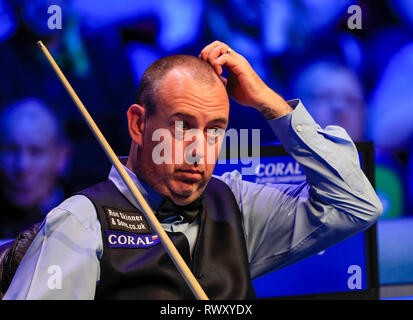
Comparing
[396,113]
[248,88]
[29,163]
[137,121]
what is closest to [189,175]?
[137,121]

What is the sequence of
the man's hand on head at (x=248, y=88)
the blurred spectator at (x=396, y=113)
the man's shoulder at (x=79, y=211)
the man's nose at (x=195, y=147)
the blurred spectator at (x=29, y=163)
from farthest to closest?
1. the blurred spectator at (x=396, y=113)
2. the blurred spectator at (x=29, y=163)
3. the man's hand on head at (x=248, y=88)
4. the man's nose at (x=195, y=147)
5. the man's shoulder at (x=79, y=211)

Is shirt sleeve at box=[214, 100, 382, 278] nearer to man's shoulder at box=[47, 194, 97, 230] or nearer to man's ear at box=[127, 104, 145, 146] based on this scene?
man's ear at box=[127, 104, 145, 146]

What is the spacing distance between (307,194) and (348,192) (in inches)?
6.1

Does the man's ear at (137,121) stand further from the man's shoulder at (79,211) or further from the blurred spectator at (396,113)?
the blurred spectator at (396,113)

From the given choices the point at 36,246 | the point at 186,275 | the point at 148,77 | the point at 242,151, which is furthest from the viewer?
the point at 242,151

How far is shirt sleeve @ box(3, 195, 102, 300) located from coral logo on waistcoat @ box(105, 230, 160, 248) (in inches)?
1.3

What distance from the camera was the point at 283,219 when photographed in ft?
6.77

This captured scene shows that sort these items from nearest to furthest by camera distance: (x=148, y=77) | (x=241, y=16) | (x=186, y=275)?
(x=186, y=275) → (x=148, y=77) → (x=241, y=16)

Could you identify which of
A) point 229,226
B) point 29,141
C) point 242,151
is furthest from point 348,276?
point 29,141

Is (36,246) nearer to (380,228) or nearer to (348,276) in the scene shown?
(348,276)

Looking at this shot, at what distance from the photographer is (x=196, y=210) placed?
1.93m

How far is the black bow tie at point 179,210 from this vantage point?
6.04 ft

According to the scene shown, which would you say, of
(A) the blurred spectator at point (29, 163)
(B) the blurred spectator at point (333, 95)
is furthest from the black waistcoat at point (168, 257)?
(B) the blurred spectator at point (333, 95)
